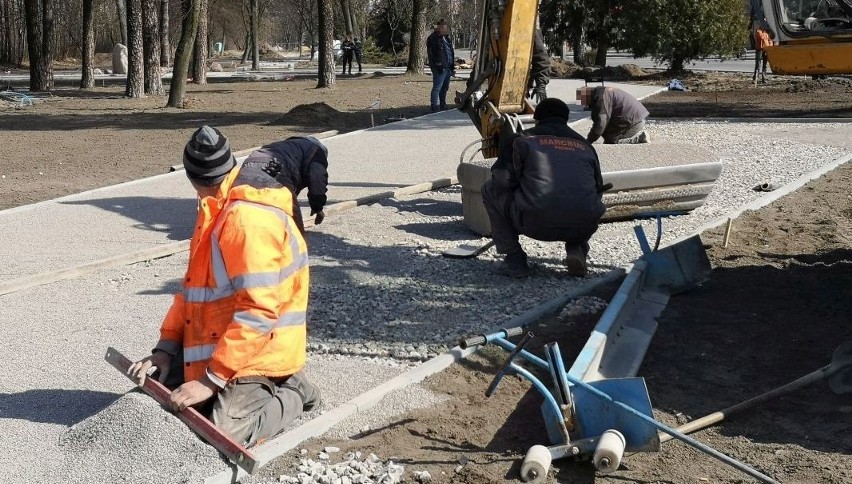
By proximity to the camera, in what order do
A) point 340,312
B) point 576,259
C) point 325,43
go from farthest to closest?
1. point 325,43
2. point 576,259
3. point 340,312

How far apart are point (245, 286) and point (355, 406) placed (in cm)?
103

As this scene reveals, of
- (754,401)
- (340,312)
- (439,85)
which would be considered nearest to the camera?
(754,401)

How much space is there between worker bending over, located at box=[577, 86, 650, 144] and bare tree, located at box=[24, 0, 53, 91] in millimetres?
19158

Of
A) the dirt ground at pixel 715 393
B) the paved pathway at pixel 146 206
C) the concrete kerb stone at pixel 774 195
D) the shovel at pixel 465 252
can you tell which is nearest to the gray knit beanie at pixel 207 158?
the dirt ground at pixel 715 393

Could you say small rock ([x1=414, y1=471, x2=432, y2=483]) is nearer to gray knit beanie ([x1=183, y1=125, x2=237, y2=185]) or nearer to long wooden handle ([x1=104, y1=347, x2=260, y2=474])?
long wooden handle ([x1=104, y1=347, x2=260, y2=474])

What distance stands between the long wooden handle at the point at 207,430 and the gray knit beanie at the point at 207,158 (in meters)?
1.00

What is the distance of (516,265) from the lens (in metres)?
7.88

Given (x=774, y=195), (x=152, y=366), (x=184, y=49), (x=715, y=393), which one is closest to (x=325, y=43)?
(x=184, y=49)

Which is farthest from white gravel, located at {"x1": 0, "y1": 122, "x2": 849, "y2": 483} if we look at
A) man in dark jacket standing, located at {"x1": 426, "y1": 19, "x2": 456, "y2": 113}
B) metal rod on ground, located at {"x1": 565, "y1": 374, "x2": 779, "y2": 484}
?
man in dark jacket standing, located at {"x1": 426, "y1": 19, "x2": 456, "y2": 113}

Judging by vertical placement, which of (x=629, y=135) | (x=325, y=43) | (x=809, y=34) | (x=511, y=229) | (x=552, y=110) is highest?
(x=809, y=34)

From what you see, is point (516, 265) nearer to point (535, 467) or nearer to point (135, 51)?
point (535, 467)

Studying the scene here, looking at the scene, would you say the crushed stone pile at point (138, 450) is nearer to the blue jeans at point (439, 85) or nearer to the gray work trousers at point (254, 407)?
the gray work trousers at point (254, 407)

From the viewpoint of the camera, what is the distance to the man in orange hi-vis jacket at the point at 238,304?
454 centimetres

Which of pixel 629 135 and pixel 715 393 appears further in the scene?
pixel 629 135
